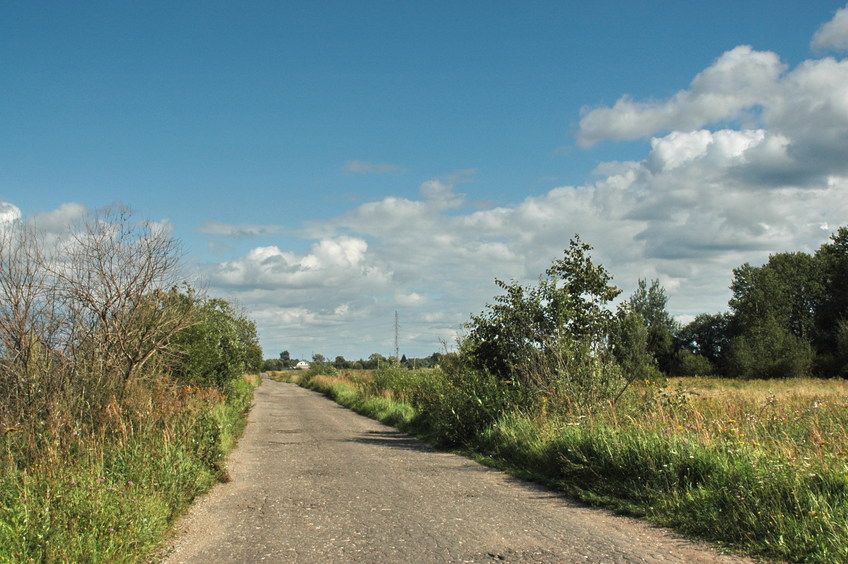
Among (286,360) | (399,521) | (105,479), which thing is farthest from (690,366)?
(286,360)

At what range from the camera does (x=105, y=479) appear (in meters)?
6.89

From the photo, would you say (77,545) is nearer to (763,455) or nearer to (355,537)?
(355,537)

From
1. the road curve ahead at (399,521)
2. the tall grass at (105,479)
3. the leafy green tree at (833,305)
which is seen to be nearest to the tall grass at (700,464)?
the road curve ahead at (399,521)

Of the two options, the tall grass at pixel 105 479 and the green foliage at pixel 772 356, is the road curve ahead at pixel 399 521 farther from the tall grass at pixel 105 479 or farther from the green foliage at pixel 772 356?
the green foliage at pixel 772 356

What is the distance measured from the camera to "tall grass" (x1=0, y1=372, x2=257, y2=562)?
207 inches

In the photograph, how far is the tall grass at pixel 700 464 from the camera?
19.1ft

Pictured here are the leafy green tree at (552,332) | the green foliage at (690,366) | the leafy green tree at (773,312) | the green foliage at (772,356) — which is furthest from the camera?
the green foliage at (690,366)

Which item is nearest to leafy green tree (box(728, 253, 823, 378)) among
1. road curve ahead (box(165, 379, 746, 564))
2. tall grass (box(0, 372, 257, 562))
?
road curve ahead (box(165, 379, 746, 564))

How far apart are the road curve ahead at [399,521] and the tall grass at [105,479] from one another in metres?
0.44

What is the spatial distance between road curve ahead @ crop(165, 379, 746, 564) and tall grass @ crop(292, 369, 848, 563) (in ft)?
1.55

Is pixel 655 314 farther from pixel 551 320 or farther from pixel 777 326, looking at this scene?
pixel 551 320

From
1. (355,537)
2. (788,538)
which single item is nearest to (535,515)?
(355,537)

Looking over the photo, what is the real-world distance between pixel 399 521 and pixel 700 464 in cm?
353

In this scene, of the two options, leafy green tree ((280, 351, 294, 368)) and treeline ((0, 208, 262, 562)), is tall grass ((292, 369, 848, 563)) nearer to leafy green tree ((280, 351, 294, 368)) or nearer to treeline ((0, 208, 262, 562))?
treeline ((0, 208, 262, 562))
